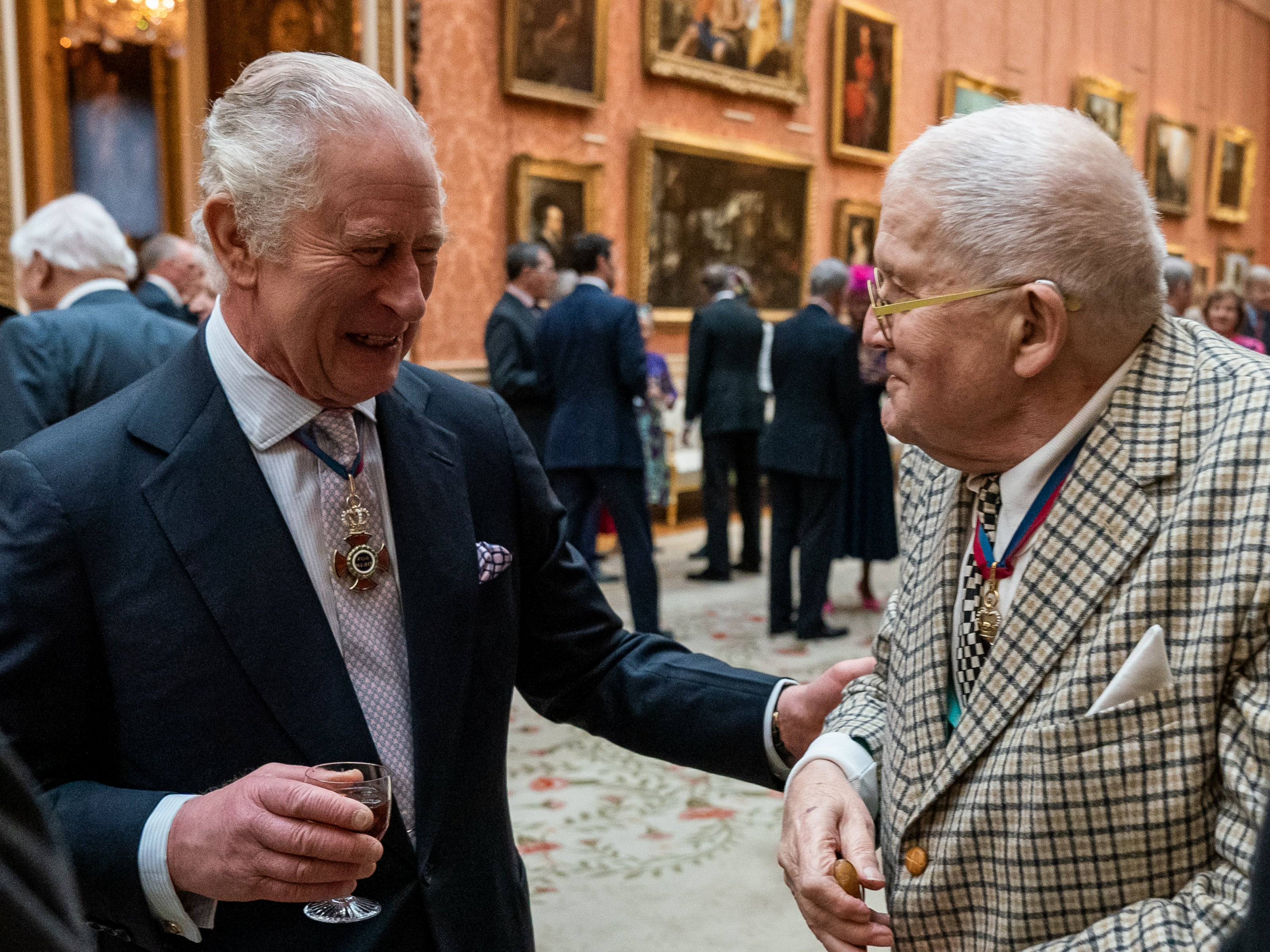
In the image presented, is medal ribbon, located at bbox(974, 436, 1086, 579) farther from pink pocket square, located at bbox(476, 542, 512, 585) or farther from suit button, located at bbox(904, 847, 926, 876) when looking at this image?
pink pocket square, located at bbox(476, 542, 512, 585)

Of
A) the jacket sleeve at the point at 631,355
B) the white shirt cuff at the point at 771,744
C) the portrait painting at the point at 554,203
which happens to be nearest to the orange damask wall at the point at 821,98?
the portrait painting at the point at 554,203

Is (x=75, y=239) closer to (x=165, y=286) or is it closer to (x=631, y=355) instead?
(x=165, y=286)

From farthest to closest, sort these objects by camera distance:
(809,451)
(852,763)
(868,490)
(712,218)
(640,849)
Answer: (712,218) → (868,490) → (809,451) → (640,849) → (852,763)

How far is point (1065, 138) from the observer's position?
4.59 feet

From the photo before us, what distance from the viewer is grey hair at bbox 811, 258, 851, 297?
719 centimetres

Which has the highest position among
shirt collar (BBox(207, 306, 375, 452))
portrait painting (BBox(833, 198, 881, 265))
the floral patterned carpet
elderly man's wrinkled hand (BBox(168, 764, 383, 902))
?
portrait painting (BBox(833, 198, 881, 265))

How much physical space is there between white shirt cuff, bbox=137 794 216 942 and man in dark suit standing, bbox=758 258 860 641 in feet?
18.5

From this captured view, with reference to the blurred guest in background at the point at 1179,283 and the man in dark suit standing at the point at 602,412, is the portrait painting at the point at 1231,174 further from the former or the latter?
the man in dark suit standing at the point at 602,412

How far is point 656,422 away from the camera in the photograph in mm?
9406

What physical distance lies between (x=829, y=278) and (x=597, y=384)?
5.14 feet

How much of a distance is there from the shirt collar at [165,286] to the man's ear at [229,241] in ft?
15.8

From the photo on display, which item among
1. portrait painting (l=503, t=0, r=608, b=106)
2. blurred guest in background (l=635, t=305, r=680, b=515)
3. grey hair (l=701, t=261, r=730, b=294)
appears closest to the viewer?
grey hair (l=701, t=261, r=730, b=294)

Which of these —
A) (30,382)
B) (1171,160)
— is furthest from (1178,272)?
(1171,160)

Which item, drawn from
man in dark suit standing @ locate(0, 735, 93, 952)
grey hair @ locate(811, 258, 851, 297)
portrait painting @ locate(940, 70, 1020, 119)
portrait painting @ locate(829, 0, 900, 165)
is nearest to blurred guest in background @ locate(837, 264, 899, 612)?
grey hair @ locate(811, 258, 851, 297)
